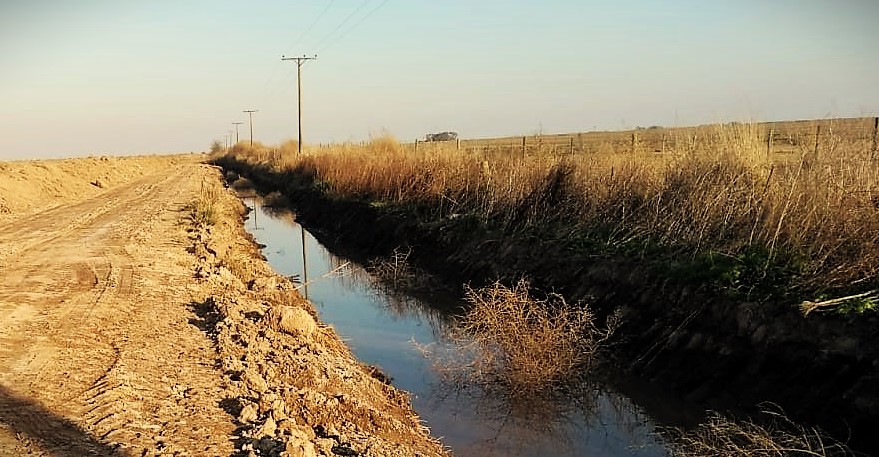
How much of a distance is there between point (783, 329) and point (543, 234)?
537cm

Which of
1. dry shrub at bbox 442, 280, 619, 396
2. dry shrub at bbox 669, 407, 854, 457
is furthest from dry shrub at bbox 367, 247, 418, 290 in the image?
dry shrub at bbox 669, 407, 854, 457

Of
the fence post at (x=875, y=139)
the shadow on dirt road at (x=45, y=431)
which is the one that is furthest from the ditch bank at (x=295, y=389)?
the fence post at (x=875, y=139)

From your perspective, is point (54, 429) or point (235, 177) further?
point (235, 177)

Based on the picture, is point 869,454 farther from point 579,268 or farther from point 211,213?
point 211,213

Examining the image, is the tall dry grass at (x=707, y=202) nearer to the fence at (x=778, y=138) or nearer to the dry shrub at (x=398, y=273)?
the fence at (x=778, y=138)

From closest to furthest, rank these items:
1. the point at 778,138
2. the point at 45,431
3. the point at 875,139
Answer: the point at 45,431, the point at 875,139, the point at 778,138

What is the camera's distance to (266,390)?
5875 mm

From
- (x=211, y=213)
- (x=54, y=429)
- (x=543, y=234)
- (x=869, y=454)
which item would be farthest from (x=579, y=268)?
(x=211, y=213)

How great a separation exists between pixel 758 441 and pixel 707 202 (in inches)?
167

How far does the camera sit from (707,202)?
870cm

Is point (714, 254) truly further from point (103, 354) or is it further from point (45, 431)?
point (45, 431)

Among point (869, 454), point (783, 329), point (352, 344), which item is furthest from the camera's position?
point (352, 344)

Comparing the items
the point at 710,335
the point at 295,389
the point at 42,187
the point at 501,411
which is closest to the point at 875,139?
the point at 710,335

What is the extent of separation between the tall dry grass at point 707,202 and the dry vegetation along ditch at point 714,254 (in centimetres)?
2
